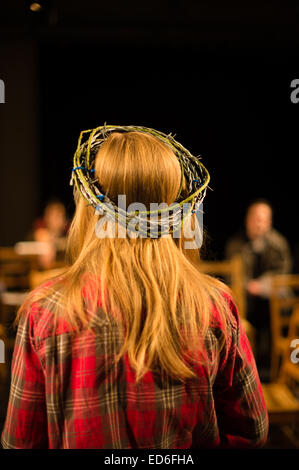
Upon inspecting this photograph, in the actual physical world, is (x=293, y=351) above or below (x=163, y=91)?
below

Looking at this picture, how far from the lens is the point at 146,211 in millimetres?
759

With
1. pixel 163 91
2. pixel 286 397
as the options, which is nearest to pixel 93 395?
pixel 286 397

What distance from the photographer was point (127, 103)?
5.30 meters

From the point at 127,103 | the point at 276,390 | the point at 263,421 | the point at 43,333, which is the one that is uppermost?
the point at 127,103

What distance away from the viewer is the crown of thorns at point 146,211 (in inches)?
29.6

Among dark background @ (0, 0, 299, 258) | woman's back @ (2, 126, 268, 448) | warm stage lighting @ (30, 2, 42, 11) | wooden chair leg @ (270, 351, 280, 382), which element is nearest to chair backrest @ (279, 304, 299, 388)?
wooden chair leg @ (270, 351, 280, 382)

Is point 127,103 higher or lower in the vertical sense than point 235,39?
lower

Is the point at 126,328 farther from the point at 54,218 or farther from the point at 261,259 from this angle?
the point at 54,218

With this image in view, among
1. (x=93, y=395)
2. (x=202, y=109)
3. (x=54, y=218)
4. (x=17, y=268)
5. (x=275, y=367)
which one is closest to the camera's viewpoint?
(x=93, y=395)

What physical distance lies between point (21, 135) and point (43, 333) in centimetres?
455

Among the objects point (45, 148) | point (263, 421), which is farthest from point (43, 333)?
point (45, 148)

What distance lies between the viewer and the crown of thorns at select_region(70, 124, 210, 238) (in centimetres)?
75

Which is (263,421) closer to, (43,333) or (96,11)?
(43,333)

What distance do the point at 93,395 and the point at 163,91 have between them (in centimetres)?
503
